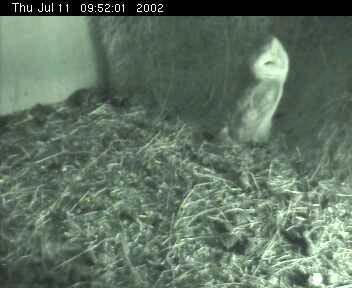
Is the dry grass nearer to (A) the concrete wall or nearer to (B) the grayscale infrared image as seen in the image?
(B) the grayscale infrared image

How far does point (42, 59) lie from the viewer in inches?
148

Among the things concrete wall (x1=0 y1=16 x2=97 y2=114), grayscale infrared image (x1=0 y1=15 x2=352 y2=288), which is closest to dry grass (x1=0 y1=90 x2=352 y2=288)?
grayscale infrared image (x1=0 y1=15 x2=352 y2=288)

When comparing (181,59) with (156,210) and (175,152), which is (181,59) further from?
(156,210)

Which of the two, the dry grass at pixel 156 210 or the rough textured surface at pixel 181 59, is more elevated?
the rough textured surface at pixel 181 59

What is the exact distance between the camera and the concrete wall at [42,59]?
11.8 ft

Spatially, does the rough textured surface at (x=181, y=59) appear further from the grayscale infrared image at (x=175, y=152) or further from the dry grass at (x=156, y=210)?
the dry grass at (x=156, y=210)

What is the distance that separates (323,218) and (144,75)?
5.51ft

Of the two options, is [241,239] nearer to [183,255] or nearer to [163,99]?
[183,255]

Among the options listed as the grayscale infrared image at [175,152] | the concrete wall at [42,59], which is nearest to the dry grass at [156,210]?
the grayscale infrared image at [175,152]

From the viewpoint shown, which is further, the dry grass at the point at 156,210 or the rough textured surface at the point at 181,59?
the rough textured surface at the point at 181,59

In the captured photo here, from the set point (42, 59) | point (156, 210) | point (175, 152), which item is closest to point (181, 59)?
point (175, 152)
